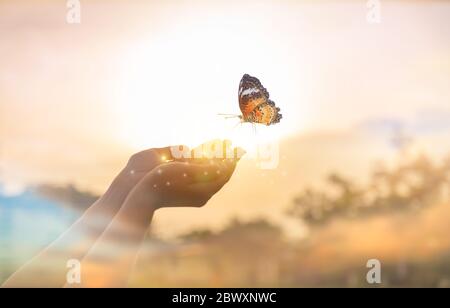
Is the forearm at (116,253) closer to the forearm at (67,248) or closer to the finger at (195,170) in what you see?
the forearm at (67,248)

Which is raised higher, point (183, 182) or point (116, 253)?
point (183, 182)

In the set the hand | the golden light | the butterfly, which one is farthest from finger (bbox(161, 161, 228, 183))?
the butterfly

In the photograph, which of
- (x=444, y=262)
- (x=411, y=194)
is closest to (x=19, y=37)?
(x=411, y=194)

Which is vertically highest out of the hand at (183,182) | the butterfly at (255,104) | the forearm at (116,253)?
the butterfly at (255,104)

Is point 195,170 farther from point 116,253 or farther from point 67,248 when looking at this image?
point 67,248

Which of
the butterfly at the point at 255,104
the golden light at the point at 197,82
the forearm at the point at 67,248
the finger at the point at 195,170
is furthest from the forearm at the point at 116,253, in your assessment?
the butterfly at the point at 255,104

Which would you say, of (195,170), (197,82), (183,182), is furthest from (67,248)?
(197,82)

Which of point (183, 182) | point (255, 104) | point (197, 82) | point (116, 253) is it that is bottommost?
point (116, 253)

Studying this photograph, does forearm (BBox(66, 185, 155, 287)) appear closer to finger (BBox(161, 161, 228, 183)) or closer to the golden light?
finger (BBox(161, 161, 228, 183))

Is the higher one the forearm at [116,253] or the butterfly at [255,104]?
the butterfly at [255,104]
